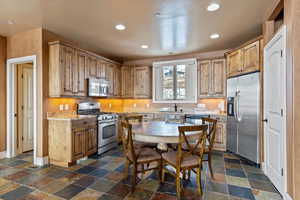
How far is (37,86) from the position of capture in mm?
3236

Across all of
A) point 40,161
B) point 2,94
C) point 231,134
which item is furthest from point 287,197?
point 2,94

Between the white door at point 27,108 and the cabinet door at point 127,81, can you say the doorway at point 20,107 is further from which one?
the cabinet door at point 127,81

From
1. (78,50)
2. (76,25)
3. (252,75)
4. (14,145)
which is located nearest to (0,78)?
(14,145)

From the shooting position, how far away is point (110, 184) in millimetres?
2475

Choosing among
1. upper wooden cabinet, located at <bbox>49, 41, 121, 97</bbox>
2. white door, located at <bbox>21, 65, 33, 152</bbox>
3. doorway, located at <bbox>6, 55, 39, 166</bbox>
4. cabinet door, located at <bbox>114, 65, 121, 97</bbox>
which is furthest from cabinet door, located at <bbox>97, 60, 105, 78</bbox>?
white door, located at <bbox>21, 65, 33, 152</bbox>

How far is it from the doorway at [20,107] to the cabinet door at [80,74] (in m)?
0.82

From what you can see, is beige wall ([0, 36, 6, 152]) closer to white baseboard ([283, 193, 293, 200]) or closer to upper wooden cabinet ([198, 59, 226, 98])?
upper wooden cabinet ([198, 59, 226, 98])

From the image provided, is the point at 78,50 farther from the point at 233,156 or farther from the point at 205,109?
the point at 233,156

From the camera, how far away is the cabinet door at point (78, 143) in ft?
10.5

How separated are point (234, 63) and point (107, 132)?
353 centimetres

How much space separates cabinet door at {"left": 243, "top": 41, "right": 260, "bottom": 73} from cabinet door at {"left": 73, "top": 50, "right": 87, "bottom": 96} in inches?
144

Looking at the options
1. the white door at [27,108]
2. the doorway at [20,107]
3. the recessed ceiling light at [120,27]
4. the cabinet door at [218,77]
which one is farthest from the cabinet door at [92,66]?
the cabinet door at [218,77]

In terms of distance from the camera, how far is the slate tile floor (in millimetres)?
2174

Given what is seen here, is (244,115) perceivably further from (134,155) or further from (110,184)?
(110,184)
